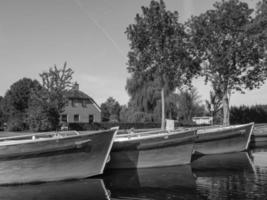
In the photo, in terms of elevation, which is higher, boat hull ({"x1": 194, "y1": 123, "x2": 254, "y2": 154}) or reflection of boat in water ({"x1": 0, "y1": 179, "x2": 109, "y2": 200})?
boat hull ({"x1": 194, "y1": 123, "x2": 254, "y2": 154})

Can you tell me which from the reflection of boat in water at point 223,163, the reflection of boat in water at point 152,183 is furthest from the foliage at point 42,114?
the reflection of boat in water at point 152,183

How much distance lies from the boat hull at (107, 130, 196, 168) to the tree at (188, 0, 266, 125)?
23428 mm

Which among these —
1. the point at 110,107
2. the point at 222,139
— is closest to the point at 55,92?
the point at 222,139

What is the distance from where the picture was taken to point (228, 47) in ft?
136

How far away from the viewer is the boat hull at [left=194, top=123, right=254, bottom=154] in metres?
24.3

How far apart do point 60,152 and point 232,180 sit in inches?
284

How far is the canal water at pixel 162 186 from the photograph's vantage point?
12.7 metres

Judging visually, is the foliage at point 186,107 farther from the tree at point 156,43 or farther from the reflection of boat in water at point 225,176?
the reflection of boat in water at point 225,176

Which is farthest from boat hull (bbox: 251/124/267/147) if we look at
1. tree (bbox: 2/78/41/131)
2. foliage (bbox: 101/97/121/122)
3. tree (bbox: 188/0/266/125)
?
foliage (bbox: 101/97/121/122)

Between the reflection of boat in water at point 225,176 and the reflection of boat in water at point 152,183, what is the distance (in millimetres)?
510

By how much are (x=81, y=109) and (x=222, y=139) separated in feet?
141

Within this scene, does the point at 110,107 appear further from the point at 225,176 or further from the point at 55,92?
the point at 225,176

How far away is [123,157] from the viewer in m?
18.8

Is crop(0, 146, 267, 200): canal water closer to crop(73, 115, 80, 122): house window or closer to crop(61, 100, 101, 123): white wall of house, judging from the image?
crop(61, 100, 101, 123): white wall of house
